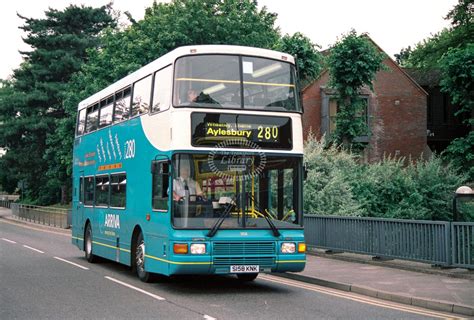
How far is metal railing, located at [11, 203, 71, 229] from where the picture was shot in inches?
1533

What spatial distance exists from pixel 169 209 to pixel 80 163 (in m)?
8.17

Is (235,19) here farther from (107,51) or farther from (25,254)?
(25,254)

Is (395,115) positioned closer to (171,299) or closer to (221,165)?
(221,165)

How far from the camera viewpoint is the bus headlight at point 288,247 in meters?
12.2

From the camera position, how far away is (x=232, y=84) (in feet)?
40.8

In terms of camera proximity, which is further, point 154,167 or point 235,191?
point 154,167

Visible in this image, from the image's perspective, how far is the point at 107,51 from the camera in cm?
4178

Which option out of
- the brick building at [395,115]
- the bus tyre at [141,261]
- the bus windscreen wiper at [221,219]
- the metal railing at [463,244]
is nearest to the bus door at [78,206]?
the bus tyre at [141,261]

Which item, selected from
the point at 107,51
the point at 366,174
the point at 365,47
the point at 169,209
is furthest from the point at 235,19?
the point at 169,209

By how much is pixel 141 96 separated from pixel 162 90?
1.48 m

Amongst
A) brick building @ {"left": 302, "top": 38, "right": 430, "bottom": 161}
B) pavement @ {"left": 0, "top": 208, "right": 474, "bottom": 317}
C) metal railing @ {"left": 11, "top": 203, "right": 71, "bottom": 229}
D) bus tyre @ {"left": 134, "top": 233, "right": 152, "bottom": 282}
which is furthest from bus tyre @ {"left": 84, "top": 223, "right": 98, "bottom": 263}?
brick building @ {"left": 302, "top": 38, "right": 430, "bottom": 161}

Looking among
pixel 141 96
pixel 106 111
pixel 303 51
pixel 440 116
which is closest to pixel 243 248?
pixel 141 96

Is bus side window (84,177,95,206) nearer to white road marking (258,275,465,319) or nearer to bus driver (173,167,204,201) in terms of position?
white road marking (258,275,465,319)

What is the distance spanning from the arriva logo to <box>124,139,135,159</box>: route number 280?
1583 mm
